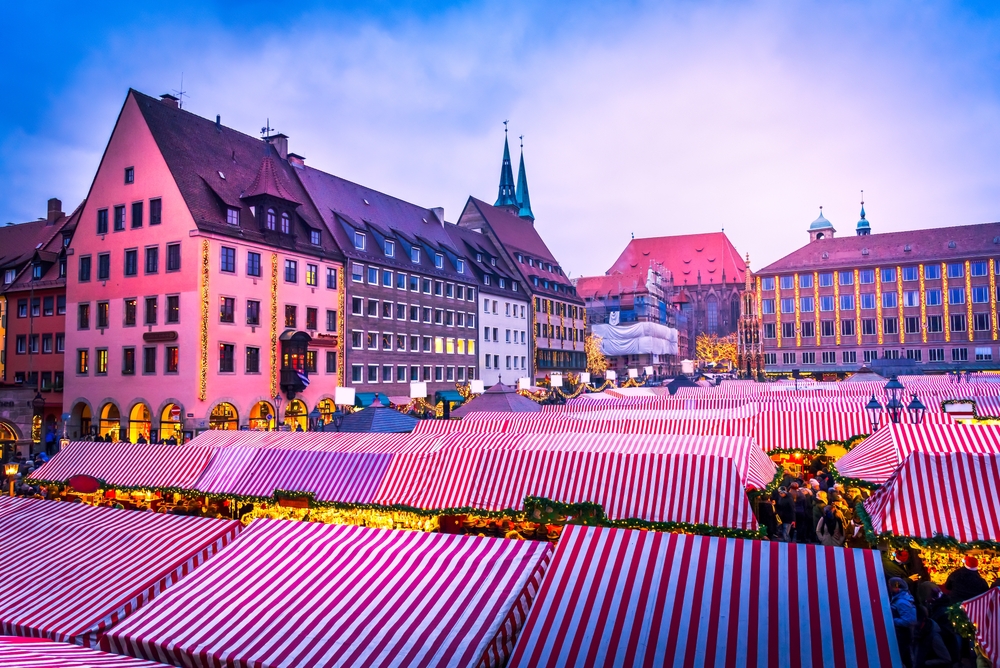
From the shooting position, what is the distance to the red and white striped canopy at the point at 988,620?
6.00m

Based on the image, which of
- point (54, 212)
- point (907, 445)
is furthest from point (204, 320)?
point (907, 445)

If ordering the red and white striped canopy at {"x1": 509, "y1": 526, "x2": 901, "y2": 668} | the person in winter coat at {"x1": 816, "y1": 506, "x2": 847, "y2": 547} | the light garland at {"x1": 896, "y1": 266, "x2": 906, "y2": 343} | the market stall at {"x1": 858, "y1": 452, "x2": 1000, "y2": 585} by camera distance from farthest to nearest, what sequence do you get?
the light garland at {"x1": 896, "y1": 266, "x2": 906, "y2": 343} → the person in winter coat at {"x1": 816, "y1": 506, "x2": 847, "y2": 547} → the market stall at {"x1": 858, "y1": 452, "x2": 1000, "y2": 585} → the red and white striped canopy at {"x1": 509, "y1": 526, "x2": 901, "y2": 668}

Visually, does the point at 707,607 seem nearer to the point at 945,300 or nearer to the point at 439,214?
the point at 439,214

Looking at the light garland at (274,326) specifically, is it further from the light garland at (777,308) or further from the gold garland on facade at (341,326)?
the light garland at (777,308)

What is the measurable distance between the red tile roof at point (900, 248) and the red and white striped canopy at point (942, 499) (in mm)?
68719

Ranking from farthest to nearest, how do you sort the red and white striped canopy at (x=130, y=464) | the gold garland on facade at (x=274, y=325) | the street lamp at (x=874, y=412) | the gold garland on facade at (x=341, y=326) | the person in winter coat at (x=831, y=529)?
the gold garland on facade at (x=341, y=326) < the gold garland on facade at (x=274, y=325) < the street lamp at (x=874, y=412) < the red and white striped canopy at (x=130, y=464) < the person in winter coat at (x=831, y=529)

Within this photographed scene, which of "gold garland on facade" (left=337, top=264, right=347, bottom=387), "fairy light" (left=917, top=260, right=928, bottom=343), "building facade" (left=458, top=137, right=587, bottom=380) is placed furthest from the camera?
"fairy light" (left=917, top=260, right=928, bottom=343)

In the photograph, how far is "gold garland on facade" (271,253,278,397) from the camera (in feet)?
120

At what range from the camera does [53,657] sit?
5.95 metres

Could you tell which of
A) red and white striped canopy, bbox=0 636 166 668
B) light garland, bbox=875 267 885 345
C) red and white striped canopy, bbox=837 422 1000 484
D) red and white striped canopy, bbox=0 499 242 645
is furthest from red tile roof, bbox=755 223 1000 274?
red and white striped canopy, bbox=0 636 166 668

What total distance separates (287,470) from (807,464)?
1196cm

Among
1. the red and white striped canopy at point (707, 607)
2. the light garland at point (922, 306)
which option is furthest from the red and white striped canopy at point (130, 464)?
the light garland at point (922, 306)

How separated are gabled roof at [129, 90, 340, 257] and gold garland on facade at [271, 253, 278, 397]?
126cm

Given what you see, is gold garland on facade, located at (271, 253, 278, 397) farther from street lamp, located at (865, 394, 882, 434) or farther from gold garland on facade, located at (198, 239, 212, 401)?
street lamp, located at (865, 394, 882, 434)
